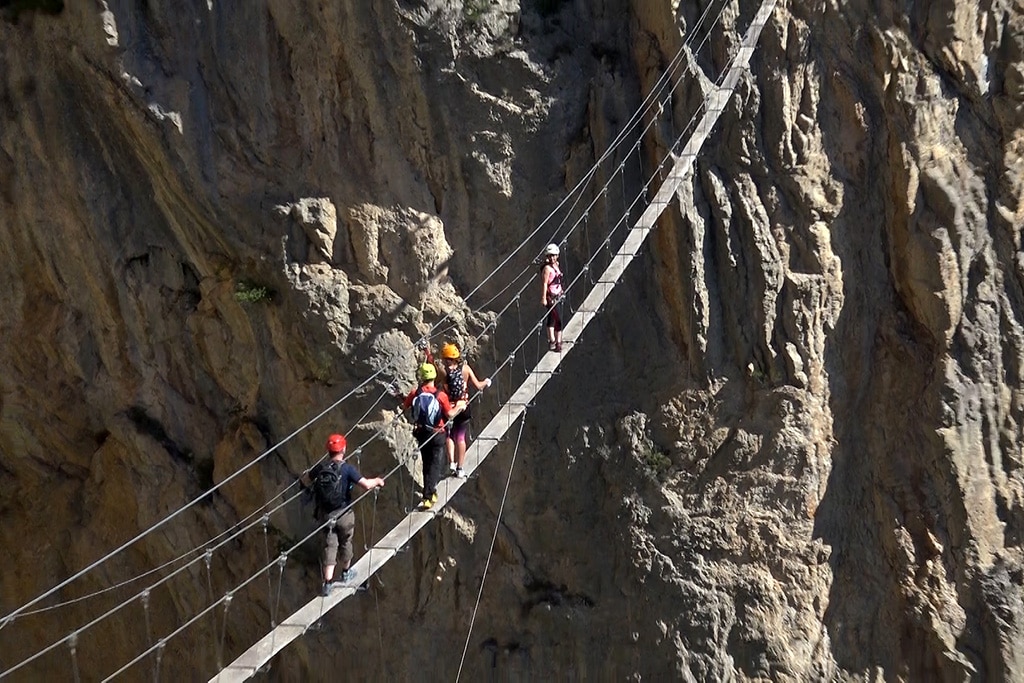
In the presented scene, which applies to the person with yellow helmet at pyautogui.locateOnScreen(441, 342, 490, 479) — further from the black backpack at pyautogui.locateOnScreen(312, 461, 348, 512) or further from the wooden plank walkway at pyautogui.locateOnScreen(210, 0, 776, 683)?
the black backpack at pyautogui.locateOnScreen(312, 461, 348, 512)

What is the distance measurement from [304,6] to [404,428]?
3.72 metres

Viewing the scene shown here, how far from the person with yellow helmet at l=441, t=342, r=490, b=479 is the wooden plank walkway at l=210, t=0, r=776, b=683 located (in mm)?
141

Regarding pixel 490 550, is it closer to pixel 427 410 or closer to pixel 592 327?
pixel 592 327

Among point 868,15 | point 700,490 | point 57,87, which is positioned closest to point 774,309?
point 700,490

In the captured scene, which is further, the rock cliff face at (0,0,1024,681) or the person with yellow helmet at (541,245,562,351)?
the rock cliff face at (0,0,1024,681)

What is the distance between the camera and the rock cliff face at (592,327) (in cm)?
1091

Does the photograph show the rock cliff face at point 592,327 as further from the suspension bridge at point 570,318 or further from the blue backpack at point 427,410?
the blue backpack at point 427,410

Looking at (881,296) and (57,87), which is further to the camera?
(57,87)

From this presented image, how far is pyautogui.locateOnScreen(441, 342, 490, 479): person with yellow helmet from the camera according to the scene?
30.9ft

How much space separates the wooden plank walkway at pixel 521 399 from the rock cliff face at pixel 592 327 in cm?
27

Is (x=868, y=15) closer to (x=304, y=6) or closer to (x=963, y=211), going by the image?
(x=963, y=211)

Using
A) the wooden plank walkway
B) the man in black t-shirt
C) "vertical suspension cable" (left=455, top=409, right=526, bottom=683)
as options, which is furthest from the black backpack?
"vertical suspension cable" (left=455, top=409, right=526, bottom=683)

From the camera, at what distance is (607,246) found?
11820mm

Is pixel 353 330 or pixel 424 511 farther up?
pixel 353 330
